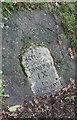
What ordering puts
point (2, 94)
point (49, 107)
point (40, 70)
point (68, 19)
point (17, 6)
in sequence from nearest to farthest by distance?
point (2, 94)
point (49, 107)
point (40, 70)
point (17, 6)
point (68, 19)

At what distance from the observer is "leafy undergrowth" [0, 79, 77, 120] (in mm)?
5965

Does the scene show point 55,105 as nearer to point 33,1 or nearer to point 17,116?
point 17,116

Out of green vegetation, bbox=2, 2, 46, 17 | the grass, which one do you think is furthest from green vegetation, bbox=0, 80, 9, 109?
the grass

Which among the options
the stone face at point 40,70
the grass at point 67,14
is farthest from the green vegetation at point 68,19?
the stone face at point 40,70

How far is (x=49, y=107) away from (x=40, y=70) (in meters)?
0.73

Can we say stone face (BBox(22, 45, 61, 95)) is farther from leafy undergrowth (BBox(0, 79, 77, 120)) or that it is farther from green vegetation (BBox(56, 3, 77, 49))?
green vegetation (BBox(56, 3, 77, 49))

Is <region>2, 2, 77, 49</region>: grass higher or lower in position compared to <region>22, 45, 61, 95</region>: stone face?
higher

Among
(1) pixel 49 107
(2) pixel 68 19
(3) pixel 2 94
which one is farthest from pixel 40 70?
(2) pixel 68 19

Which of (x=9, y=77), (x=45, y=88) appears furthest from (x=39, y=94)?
(x=9, y=77)

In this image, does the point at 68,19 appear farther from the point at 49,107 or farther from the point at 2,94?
the point at 2,94

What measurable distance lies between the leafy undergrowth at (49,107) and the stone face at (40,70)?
0.18 meters

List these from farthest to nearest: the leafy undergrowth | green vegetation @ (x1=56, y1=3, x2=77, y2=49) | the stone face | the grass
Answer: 1. green vegetation @ (x1=56, y1=3, x2=77, y2=49)
2. the grass
3. the stone face
4. the leafy undergrowth

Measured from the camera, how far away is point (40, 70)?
678cm

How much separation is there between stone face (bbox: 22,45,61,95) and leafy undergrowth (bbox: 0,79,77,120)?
18 centimetres
